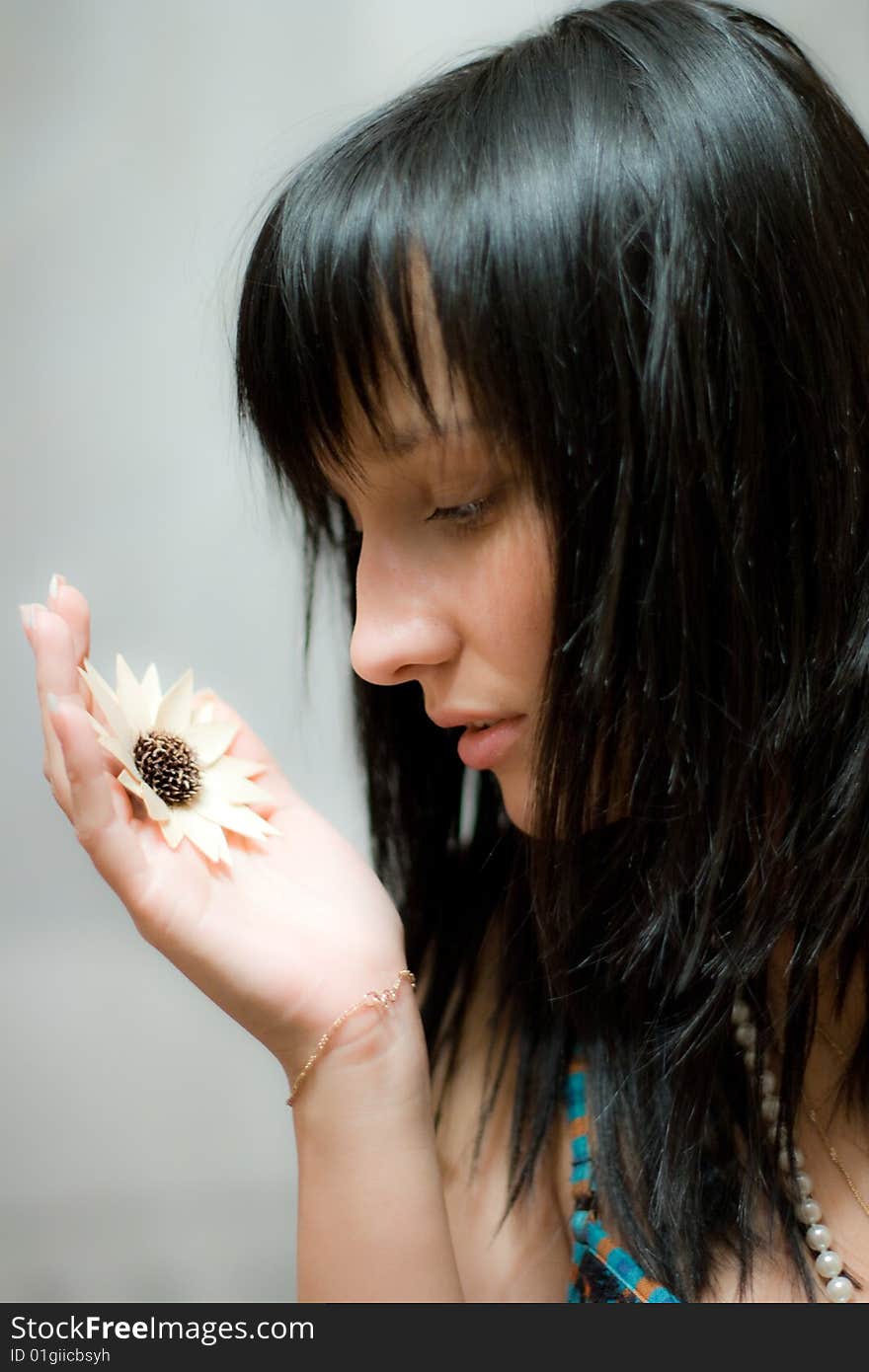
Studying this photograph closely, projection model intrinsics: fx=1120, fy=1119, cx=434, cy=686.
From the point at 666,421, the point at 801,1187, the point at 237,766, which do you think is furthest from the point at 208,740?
the point at 801,1187

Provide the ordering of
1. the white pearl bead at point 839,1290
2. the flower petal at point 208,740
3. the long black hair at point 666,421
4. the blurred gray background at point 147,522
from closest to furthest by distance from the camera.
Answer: the long black hair at point 666,421 → the white pearl bead at point 839,1290 → the flower petal at point 208,740 → the blurred gray background at point 147,522

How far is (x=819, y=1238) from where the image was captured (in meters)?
0.71

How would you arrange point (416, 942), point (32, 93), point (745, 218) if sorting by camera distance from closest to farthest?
point (745, 218)
point (416, 942)
point (32, 93)

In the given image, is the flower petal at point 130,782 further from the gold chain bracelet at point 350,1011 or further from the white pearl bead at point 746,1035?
the white pearl bead at point 746,1035

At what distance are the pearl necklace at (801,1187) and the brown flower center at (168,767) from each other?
A: 0.41 metres

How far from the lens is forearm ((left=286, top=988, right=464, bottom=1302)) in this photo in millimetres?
663

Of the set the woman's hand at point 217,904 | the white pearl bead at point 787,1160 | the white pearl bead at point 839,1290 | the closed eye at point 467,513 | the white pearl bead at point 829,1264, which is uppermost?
the closed eye at point 467,513

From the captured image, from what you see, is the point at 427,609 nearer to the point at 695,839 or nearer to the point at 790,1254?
the point at 695,839

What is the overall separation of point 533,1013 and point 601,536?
43 centimetres

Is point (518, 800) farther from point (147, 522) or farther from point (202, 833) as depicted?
point (147, 522)

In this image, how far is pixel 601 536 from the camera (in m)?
0.61

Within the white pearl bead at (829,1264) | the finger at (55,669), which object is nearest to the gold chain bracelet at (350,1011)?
the finger at (55,669)

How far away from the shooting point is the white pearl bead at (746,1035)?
2.59 feet
